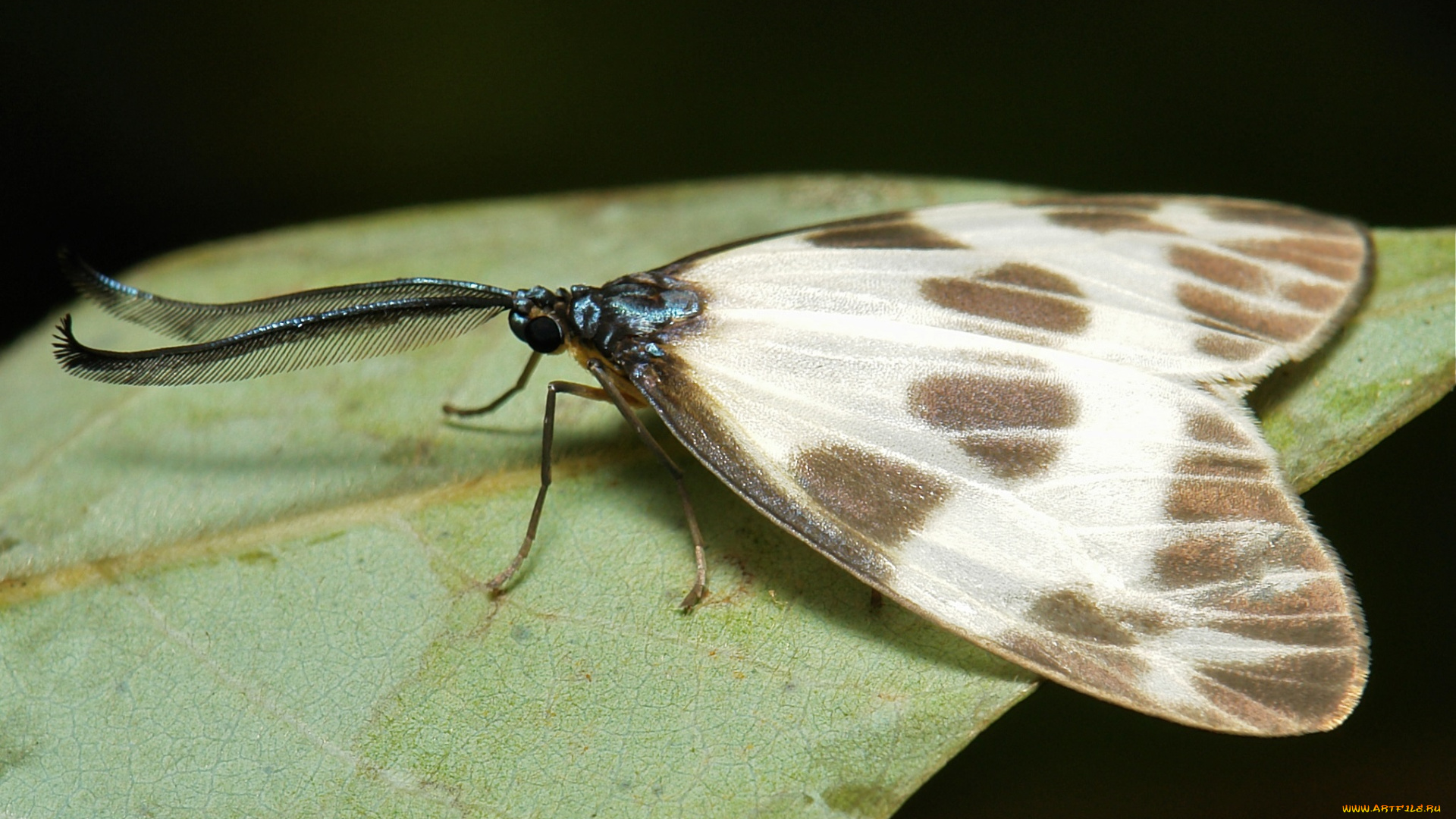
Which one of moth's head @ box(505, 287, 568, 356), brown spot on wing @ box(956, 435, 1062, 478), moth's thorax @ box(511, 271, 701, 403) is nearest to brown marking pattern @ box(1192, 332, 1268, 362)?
brown spot on wing @ box(956, 435, 1062, 478)

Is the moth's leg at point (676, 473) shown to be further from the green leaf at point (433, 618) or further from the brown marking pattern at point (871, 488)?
the brown marking pattern at point (871, 488)

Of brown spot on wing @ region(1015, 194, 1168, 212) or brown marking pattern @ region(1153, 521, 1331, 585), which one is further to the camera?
brown spot on wing @ region(1015, 194, 1168, 212)

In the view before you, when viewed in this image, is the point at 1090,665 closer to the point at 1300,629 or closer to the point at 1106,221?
the point at 1300,629

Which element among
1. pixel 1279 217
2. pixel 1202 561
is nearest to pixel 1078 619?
pixel 1202 561

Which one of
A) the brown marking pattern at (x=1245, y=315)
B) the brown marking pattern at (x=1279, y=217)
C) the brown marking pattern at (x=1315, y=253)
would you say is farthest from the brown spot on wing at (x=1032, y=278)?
the brown marking pattern at (x=1279, y=217)

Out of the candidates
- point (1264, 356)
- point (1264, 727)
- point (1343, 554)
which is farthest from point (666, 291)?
point (1343, 554)

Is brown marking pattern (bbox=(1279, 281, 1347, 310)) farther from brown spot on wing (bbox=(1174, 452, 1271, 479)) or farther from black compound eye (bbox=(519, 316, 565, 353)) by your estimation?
black compound eye (bbox=(519, 316, 565, 353))
